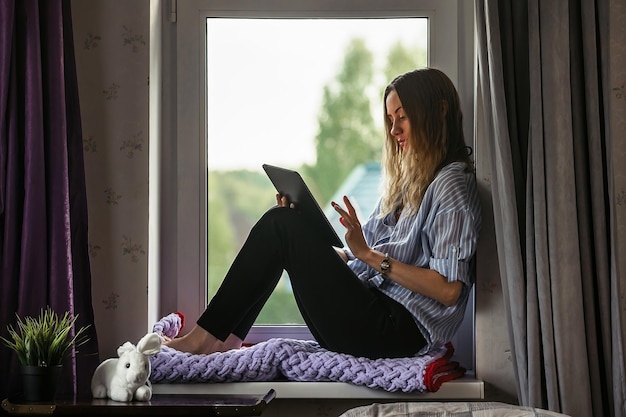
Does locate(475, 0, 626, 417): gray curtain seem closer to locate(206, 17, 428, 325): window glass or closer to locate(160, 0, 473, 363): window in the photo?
locate(160, 0, 473, 363): window

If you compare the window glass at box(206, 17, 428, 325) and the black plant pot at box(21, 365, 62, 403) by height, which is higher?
the window glass at box(206, 17, 428, 325)

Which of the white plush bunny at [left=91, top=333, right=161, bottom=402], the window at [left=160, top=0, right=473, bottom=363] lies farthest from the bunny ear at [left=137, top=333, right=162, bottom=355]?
the window at [left=160, top=0, right=473, bottom=363]

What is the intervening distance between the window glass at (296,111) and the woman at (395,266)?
0.22 m

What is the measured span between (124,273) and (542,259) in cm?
118

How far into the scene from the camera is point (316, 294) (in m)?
2.40

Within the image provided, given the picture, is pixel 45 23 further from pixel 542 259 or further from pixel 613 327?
pixel 613 327

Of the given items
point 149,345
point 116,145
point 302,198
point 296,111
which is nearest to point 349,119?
point 296,111

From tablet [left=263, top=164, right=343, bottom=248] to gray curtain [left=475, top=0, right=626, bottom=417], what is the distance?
0.46 metres

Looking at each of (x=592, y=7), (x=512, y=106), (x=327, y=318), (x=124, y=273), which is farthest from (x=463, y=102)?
(x=124, y=273)

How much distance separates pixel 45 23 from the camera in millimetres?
2242

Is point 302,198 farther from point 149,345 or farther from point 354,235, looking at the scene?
point 149,345

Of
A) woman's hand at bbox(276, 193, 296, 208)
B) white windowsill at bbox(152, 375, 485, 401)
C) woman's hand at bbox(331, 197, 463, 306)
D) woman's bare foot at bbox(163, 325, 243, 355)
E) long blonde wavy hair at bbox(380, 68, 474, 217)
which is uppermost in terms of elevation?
long blonde wavy hair at bbox(380, 68, 474, 217)

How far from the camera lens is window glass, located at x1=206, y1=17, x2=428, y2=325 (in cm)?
271

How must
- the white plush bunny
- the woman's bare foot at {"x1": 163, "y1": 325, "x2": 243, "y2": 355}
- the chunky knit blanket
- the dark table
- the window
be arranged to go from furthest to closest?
the window < the woman's bare foot at {"x1": 163, "y1": 325, "x2": 243, "y2": 355} < the chunky knit blanket < the white plush bunny < the dark table
